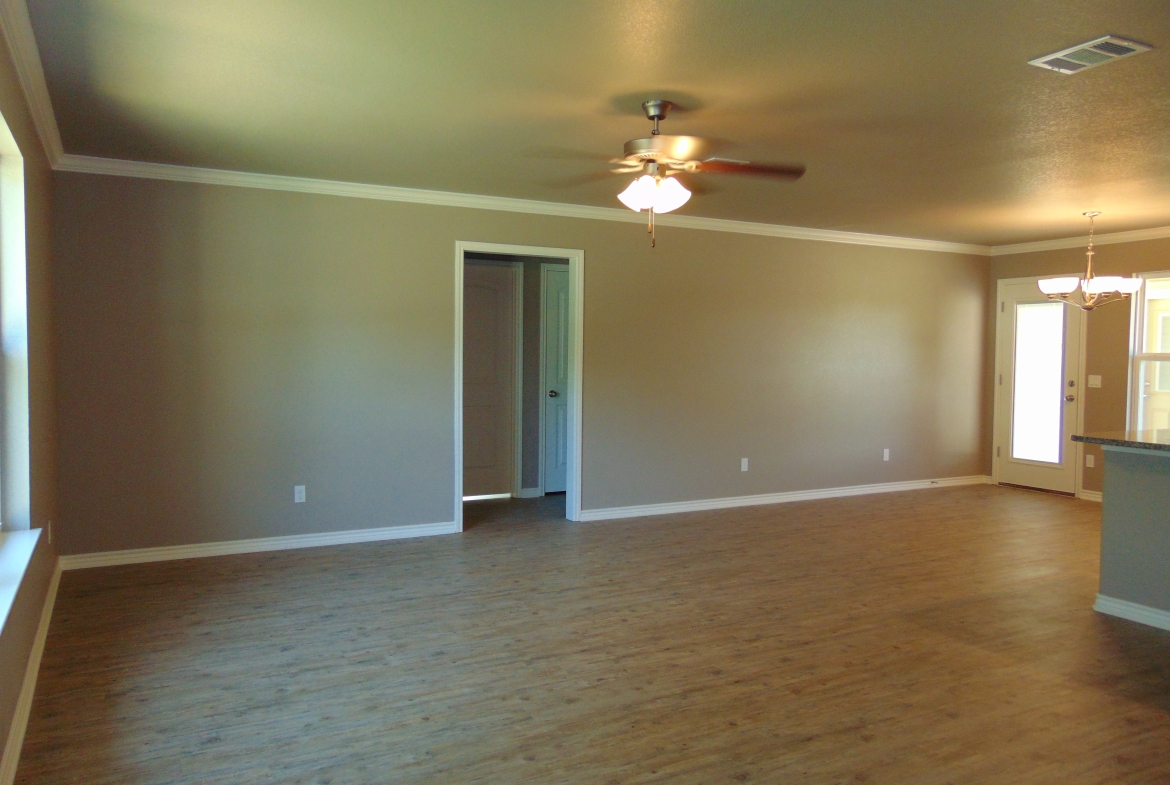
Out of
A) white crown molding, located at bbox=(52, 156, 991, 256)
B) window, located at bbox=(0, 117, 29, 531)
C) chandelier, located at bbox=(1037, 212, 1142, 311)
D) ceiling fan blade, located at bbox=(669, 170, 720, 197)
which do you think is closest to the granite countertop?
chandelier, located at bbox=(1037, 212, 1142, 311)

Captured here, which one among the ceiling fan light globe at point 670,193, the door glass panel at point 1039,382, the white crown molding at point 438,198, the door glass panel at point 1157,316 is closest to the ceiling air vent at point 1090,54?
the ceiling fan light globe at point 670,193

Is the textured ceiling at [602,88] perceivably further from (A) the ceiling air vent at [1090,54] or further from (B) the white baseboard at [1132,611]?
(B) the white baseboard at [1132,611]

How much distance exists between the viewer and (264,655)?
3.27 meters

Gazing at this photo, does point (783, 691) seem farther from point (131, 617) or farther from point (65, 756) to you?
point (131, 617)

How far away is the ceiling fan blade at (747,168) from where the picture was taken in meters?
3.07

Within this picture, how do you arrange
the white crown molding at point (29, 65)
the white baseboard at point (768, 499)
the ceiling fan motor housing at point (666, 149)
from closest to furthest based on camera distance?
the white crown molding at point (29, 65)
the ceiling fan motor housing at point (666, 149)
the white baseboard at point (768, 499)

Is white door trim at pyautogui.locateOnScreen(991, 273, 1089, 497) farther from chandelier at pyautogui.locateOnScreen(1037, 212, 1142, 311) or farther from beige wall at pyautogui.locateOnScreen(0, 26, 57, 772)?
beige wall at pyautogui.locateOnScreen(0, 26, 57, 772)

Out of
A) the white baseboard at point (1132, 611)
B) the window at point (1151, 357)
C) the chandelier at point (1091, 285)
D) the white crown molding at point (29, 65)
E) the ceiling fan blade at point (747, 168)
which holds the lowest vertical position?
the white baseboard at point (1132, 611)

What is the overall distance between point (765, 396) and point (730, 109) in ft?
12.2

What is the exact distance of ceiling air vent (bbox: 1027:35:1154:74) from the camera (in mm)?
2537

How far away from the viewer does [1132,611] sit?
3871 millimetres

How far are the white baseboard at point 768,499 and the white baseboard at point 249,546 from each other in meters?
1.36

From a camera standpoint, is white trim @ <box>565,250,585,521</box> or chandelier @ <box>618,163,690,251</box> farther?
white trim @ <box>565,250,585,521</box>

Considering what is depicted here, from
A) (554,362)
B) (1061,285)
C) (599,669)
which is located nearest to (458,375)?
(554,362)
